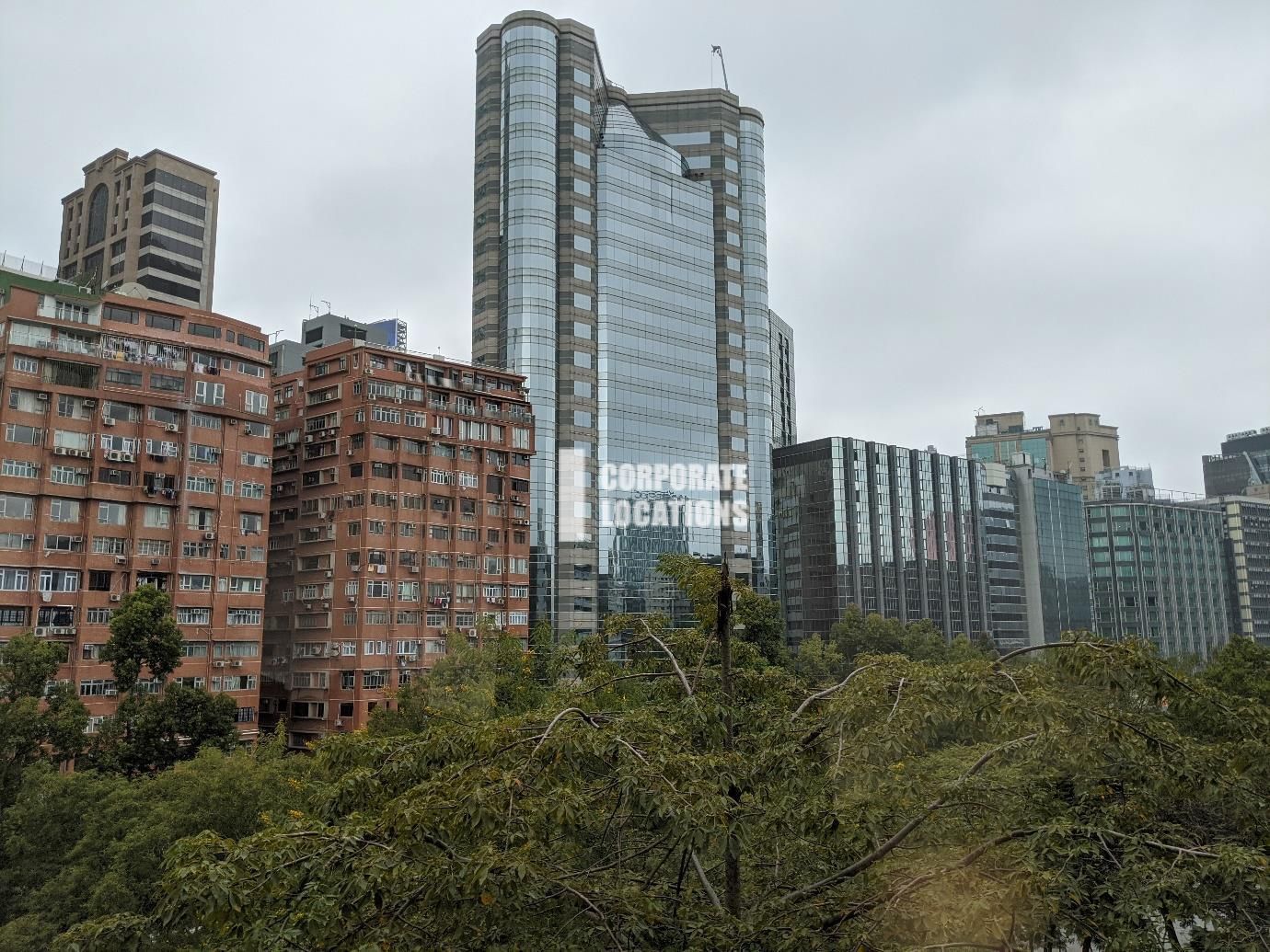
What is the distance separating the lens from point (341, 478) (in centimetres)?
5612

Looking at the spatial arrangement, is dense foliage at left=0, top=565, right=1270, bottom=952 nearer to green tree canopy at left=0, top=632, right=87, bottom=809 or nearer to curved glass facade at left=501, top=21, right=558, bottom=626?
green tree canopy at left=0, top=632, right=87, bottom=809

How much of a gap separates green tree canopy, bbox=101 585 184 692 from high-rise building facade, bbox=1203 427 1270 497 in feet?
623

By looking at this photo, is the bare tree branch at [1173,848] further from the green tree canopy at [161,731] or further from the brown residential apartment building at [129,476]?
the brown residential apartment building at [129,476]

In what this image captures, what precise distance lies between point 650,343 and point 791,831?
74.2 metres

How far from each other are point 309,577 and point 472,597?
10312 millimetres

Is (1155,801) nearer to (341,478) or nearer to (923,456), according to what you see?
(341,478)

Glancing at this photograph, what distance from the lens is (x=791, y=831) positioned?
8.82m

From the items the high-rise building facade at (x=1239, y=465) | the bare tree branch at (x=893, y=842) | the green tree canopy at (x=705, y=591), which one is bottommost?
the bare tree branch at (x=893, y=842)

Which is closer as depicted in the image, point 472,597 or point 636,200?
point 472,597

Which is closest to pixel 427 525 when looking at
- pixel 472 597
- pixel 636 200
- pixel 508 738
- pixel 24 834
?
pixel 472 597

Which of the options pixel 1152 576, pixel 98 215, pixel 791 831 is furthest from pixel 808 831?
pixel 1152 576

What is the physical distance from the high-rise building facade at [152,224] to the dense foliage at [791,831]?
251 feet

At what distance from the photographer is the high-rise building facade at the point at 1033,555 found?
106750 millimetres

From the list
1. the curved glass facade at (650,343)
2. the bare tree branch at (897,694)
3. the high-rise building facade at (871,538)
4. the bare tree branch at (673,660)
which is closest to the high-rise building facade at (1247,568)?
the high-rise building facade at (871,538)
